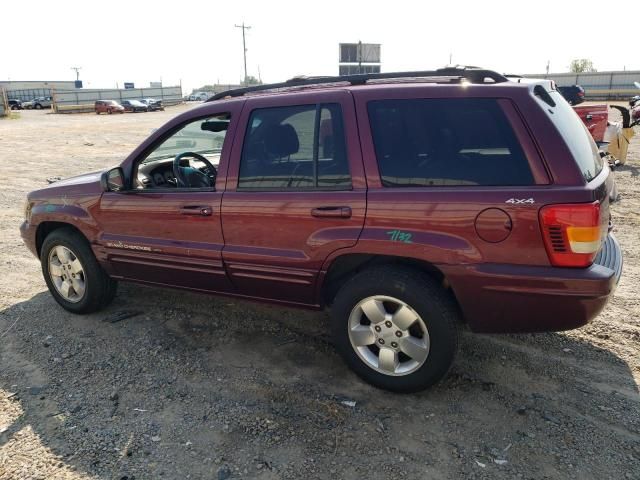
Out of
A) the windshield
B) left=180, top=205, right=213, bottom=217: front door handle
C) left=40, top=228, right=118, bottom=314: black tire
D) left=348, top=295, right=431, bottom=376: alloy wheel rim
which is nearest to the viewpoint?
left=348, top=295, right=431, bottom=376: alloy wheel rim

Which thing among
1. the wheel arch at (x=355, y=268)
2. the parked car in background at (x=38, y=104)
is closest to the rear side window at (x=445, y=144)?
the wheel arch at (x=355, y=268)

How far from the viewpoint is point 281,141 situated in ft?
11.1

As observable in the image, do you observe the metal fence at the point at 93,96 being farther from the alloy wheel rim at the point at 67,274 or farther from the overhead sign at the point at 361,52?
the alloy wheel rim at the point at 67,274

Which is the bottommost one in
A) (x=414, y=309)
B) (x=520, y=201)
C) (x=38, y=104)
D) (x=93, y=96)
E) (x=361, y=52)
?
(x=414, y=309)

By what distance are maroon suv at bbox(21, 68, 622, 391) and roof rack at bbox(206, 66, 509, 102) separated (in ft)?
0.05

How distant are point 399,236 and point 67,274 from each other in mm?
3066

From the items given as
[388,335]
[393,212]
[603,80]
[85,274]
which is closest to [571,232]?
[393,212]

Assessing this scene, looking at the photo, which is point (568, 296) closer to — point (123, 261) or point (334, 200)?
point (334, 200)

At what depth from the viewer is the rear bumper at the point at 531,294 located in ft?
8.57

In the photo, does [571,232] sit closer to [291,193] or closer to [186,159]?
[291,193]

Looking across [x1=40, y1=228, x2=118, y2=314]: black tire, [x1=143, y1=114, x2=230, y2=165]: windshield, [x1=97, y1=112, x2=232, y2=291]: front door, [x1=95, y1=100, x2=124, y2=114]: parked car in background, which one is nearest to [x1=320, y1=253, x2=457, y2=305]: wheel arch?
[x1=97, y1=112, x2=232, y2=291]: front door

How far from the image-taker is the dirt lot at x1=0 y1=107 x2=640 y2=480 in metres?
2.60

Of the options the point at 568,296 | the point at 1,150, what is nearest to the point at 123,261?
the point at 568,296

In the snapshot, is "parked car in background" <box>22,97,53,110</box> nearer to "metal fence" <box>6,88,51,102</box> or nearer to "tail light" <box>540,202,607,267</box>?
"metal fence" <box>6,88,51,102</box>
